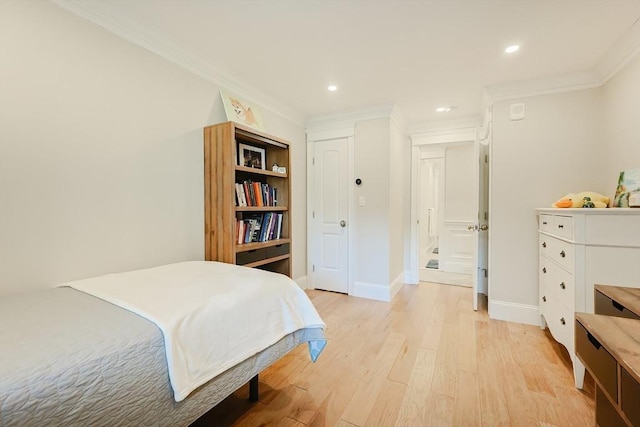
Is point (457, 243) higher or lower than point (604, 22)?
lower

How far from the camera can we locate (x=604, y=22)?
1723mm

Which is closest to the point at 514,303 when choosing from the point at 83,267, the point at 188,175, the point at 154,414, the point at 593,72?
Result: the point at 593,72

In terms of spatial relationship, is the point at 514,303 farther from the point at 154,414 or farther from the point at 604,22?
the point at 154,414

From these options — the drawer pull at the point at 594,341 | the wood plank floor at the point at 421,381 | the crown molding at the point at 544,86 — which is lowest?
the wood plank floor at the point at 421,381

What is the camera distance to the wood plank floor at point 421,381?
1426mm

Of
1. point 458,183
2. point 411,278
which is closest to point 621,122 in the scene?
point 411,278

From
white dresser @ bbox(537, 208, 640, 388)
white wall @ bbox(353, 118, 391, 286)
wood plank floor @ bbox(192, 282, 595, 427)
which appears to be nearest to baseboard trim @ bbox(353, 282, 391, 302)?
white wall @ bbox(353, 118, 391, 286)

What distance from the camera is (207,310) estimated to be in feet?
3.66

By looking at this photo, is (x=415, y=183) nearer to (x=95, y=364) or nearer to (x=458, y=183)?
(x=458, y=183)

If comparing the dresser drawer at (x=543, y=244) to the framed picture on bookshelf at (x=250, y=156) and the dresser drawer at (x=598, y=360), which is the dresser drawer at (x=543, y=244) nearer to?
the dresser drawer at (x=598, y=360)

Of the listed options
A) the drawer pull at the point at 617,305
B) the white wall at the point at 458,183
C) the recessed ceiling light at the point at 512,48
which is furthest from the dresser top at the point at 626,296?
the white wall at the point at 458,183

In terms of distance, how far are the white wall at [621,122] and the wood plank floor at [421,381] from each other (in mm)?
1495

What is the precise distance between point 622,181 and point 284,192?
2.72 m

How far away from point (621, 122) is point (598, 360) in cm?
223
